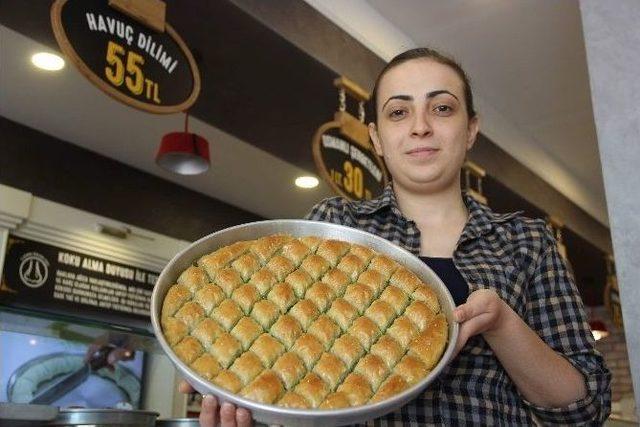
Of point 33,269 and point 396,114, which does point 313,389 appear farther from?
point 33,269

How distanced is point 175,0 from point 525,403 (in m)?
2.09

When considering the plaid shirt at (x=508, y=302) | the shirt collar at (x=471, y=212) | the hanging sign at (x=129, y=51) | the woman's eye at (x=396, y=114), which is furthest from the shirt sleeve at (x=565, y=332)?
the hanging sign at (x=129, y=51)

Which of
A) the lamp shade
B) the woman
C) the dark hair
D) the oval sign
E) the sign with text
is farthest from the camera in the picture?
the sign with text

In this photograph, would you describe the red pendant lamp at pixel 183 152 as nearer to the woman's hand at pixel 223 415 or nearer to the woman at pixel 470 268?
the woman at pixel 470 268

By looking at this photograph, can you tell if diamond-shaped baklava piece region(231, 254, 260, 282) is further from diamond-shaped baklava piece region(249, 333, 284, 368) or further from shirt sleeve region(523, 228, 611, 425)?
shirt sleeve region(523, 228, 611, 425)

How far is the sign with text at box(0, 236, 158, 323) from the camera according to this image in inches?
161

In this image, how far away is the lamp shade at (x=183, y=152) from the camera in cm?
331

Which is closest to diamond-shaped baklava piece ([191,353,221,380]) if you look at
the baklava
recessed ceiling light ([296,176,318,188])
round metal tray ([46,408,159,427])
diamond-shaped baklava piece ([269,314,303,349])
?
the baklava

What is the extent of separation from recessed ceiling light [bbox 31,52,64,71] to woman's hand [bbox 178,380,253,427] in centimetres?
302

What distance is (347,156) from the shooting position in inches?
125

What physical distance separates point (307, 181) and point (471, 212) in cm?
374

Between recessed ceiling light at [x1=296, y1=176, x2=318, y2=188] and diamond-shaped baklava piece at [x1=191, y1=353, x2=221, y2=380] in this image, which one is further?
recessed ceiling light at [x1=296, y1=176, x2=318, y2=188]

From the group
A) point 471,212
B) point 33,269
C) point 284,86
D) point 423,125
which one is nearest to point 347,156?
point 284,86

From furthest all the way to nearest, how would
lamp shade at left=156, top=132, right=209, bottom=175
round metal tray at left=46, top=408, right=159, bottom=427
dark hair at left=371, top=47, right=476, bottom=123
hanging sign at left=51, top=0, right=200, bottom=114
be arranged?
1. lamp shade at left=156, top=132, right=209, bottom=175
2. hanging sign at left=51, top=0, right=200, bottom=114
3. round metal tray at left=46, top=408, right=159, bottom=427
4. dark hair at left=371, top=47, right=476, bottom=123
